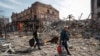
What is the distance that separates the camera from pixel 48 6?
207 ft

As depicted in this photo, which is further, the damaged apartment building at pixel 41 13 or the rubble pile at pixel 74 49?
the damaged apartment building at pixel 41 13

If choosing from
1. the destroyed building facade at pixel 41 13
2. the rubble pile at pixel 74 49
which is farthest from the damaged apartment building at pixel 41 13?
the rubble pile at pixel 74 49

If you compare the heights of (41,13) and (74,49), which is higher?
(41,13)

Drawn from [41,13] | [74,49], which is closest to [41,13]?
[41,13]

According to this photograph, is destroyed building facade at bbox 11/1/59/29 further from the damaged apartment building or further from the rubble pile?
the rubble pile

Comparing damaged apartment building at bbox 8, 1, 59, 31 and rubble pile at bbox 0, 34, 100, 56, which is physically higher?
damaged apartment building at bbox 8, 1, 59, 31

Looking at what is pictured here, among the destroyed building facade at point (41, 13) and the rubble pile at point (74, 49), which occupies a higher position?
the destroyed building facade at point (41, 13)

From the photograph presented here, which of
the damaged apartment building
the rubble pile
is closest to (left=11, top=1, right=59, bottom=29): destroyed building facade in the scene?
the damaged apartment building

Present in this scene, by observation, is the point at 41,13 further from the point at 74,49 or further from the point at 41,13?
the point at 74,49

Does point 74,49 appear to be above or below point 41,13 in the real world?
below

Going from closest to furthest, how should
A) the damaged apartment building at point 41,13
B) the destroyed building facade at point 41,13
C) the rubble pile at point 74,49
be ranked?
the rubble pile at point 74,49 → the damaged apartment building at point 41,13 → the destroyed building facade at point 41,13

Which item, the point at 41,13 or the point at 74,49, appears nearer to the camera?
the point at 74,49

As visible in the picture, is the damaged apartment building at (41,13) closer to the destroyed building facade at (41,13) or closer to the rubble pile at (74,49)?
the destroyed building facade at (41,13)

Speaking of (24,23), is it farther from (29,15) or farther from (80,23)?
(80,23)
